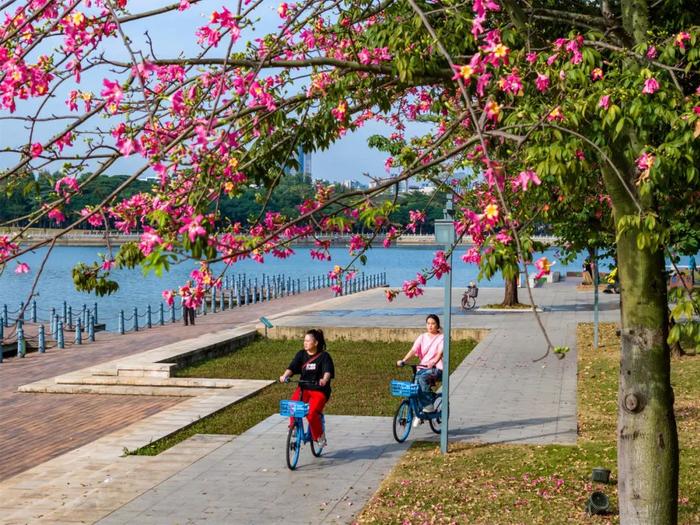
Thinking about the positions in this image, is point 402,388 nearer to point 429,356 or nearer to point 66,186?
point 429,356

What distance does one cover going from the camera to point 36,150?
5746mm

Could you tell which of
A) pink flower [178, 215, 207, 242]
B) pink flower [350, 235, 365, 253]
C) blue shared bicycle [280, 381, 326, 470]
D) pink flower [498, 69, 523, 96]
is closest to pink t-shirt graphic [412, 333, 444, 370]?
blue shared bicycle [280, 381, 326, 470]

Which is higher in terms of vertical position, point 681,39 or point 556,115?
point 681,39

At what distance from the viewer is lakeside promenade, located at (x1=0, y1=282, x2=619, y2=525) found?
9.48 meters

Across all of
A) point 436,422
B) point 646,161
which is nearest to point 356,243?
point 646,161

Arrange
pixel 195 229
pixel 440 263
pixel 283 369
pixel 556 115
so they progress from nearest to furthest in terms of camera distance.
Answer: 1. pixel 195 229
2. pixel 556 115
3. pixel 440 263
4. pixel 283 369

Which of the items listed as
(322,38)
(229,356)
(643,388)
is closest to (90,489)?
(322,38)

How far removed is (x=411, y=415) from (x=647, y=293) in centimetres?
588

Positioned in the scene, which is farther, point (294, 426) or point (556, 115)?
point (294, 426)

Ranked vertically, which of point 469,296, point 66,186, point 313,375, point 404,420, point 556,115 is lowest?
point 404,420

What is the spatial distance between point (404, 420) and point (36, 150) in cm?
801

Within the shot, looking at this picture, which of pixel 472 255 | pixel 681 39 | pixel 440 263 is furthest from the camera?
pixel 440 263

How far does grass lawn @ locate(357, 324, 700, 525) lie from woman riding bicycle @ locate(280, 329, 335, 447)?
3.83 feet

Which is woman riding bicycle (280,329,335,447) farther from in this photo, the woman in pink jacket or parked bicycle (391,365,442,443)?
the woman in pink jacket
